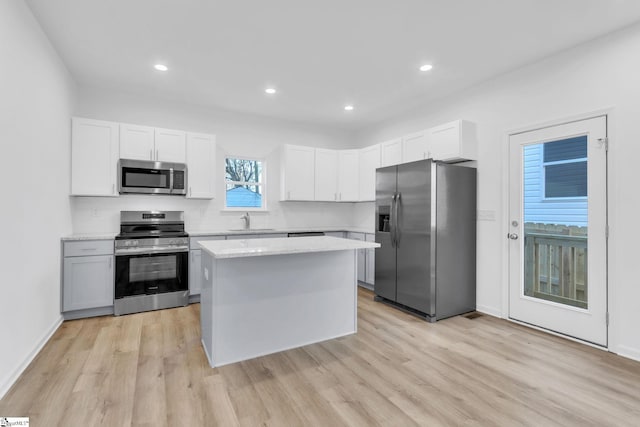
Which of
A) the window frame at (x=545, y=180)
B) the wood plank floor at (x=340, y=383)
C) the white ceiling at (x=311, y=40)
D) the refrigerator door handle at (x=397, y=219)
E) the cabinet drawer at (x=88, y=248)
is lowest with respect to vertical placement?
the wood plank floor at (x=340, y=383)

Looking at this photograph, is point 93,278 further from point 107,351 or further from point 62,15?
point 62,15

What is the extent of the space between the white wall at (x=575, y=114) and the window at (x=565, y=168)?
22 cm

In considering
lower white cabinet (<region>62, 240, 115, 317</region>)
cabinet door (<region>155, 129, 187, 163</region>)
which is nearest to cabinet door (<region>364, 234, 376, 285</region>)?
cabinet door (<region>155, 129, 187, 163</region>)

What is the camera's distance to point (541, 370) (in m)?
2.43

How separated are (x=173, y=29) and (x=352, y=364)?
3143 mm

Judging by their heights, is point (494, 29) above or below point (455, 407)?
above

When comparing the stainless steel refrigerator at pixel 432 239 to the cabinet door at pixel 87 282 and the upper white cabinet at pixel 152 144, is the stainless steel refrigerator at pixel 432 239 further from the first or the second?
the cabinet door at pixel 87 282

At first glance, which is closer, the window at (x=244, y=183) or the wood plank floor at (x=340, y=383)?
the wood plank floor at (x=340, y=383)

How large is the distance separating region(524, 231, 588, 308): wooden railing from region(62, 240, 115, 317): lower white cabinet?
4.57 m

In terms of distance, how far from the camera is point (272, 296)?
2.69 metres

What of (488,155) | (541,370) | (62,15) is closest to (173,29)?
(62,15)

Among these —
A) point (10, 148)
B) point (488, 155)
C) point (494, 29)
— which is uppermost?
point (494, 29)

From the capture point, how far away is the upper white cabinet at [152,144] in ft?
12.9

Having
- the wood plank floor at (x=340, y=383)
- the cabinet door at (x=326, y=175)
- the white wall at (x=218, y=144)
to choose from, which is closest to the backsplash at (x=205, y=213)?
the white wall at (x=218, y=144)
